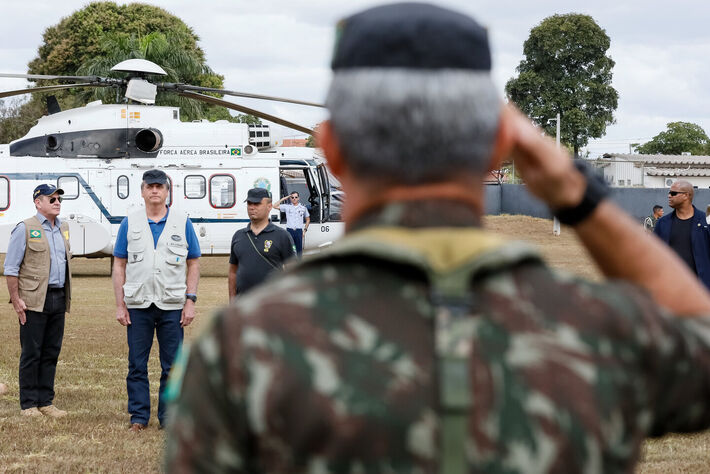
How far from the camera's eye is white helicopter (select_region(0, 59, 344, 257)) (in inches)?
799

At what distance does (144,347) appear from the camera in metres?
7.62

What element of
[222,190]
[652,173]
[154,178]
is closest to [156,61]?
[222,190]

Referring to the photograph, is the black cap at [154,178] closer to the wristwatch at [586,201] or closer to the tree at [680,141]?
the wristwatch at [586,201]

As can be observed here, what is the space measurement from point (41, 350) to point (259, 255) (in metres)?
2.11

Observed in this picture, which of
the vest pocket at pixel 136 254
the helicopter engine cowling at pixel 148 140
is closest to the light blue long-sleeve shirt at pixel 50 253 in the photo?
the vest pocket at pixel 136 254

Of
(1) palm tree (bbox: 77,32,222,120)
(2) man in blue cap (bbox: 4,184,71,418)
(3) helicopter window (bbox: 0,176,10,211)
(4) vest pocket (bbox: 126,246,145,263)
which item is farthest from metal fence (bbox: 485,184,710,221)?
(4) vest pocket (bbox: 126,246,145,263)

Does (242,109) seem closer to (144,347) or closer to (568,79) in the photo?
(144,347)

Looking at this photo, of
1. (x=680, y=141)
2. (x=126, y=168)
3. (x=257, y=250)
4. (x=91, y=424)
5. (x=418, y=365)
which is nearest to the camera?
(x=418, y=365)

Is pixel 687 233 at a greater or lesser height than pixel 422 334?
lesser

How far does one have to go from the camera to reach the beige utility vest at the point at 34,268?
8102 mm

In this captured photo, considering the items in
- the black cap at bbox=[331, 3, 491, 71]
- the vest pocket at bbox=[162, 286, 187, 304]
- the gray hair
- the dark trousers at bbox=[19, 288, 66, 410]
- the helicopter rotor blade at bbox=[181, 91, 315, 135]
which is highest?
the helicopter rotor blade at bbox=[181, 91, 315, 135]

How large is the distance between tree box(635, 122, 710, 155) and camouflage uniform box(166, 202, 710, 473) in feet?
347

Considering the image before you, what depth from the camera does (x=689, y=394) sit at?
57.7 inches

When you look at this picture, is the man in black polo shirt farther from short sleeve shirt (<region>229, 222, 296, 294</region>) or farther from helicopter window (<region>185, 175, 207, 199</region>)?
helicopter window (<region>185, 175, 207, 199</region>)
